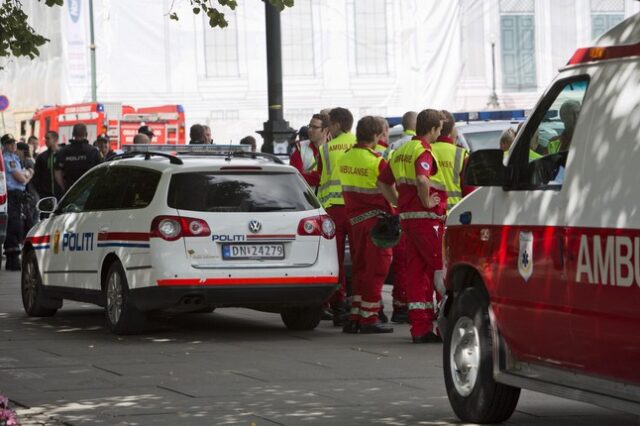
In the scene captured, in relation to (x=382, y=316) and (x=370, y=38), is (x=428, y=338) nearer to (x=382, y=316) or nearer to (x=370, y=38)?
(x=382, y=316)

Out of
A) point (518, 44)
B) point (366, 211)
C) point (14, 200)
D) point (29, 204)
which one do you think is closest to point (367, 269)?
point (366, 211)

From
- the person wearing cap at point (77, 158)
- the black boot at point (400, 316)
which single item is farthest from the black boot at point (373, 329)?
the person wearing cap at point (77, 158)

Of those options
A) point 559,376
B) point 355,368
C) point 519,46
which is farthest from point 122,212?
point 519,46

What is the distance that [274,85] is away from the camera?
69.0 feet

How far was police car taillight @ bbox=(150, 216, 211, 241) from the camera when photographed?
40.1 feet

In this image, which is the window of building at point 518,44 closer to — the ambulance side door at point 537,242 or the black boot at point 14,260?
the black boot at point 14,260

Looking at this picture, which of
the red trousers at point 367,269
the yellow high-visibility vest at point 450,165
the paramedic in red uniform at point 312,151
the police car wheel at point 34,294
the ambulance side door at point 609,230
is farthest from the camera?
the police car wheel at point 34,294

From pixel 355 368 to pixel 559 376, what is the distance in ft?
11.0

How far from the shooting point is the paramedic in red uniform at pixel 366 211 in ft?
42.2

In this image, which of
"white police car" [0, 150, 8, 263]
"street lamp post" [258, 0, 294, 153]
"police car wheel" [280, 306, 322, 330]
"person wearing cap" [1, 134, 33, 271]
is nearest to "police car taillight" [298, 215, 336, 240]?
"police car wheel" [280, 306, 322, 330]

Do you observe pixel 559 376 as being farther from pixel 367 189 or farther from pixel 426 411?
pixel 367 189

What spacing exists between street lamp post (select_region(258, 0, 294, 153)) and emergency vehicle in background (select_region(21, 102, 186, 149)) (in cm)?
1983

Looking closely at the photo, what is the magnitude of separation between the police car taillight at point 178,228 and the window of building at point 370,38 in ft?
119

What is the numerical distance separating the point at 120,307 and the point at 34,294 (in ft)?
7.42
